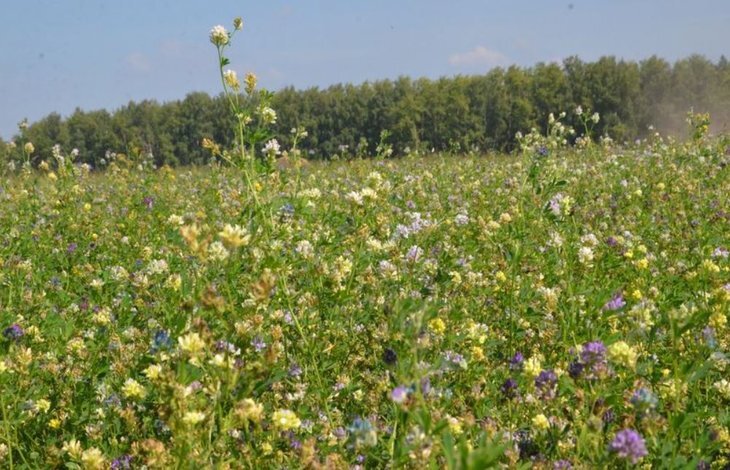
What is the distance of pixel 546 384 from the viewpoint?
2.29 meters

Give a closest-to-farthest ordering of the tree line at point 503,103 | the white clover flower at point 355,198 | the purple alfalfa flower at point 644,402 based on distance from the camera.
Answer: the purple alfalfa flower at point 644,402 → the white clover flower at point 355,198 → the tree line at point 503,103

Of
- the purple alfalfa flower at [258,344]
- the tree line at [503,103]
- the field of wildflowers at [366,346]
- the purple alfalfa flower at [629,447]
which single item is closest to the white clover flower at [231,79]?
the field of wildflowers at [366,346]

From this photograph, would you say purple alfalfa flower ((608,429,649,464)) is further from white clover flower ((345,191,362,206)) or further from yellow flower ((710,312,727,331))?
white clover flower ((345,191,362,206))

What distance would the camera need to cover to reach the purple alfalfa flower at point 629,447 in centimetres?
175

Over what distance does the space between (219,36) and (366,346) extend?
179 cm

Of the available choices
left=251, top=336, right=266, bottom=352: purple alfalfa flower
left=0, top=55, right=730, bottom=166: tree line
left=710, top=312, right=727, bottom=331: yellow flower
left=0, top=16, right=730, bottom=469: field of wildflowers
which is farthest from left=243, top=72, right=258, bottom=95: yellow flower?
left=0, top=55, right=730, bottom=166: tree line

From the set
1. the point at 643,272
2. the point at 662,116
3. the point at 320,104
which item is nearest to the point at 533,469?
the point at 643,272

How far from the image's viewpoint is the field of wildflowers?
210cm

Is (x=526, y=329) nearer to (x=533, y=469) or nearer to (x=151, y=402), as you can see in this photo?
(x=533, y=469)

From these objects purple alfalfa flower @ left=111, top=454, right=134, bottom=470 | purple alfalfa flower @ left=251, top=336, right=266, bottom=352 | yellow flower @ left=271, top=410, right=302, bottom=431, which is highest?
purple alfalfa flower @ left=251, top=336, right=266, bottom=352

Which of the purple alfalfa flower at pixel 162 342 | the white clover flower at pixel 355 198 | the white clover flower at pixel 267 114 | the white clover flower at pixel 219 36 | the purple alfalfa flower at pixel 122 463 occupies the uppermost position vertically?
the white clover flower at pixel 219 36

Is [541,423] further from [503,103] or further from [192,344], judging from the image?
[503,103]

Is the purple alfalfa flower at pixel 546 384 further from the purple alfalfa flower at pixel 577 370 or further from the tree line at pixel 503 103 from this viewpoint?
the tree line at pixel 503 103

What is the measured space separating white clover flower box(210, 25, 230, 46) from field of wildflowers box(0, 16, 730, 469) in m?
0.01
